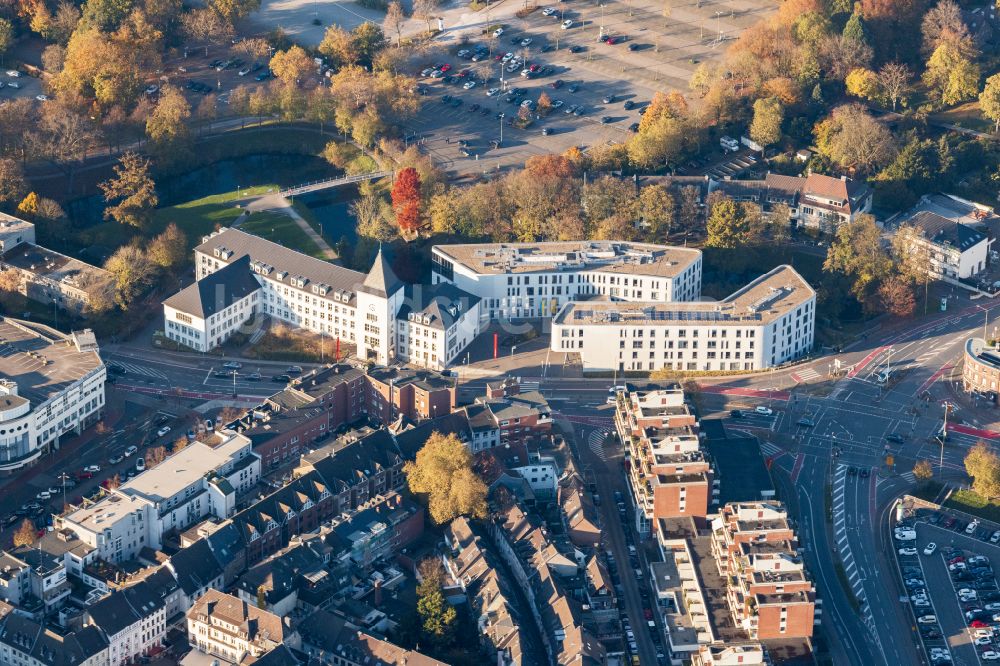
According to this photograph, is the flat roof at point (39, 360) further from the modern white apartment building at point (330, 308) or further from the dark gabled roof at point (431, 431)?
the dark gabled roof at point (431, 431)

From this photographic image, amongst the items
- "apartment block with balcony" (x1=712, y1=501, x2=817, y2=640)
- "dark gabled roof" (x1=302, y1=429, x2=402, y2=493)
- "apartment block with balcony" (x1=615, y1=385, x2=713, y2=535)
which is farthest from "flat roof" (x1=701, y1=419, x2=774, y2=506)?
"dark gabled roof" (x1=302, y1=429, x2=402, y2=493)

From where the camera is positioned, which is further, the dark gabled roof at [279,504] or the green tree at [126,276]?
the green tree at [126,276]

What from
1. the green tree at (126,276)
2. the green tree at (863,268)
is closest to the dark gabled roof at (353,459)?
the green tree at (126,276)

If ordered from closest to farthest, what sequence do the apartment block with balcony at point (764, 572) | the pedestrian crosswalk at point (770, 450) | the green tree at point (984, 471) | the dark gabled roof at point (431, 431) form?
1. the apartment block with balcony at point (764, 572)
2. the green tree at point (984, 471)
3. the dark gabled roof at point (431, 431)
4. the pedestrian crosswalk at point (770, 450)

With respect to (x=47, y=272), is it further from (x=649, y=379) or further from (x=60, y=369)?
(x=649, y=379)

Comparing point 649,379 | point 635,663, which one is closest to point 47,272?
point 649,379
